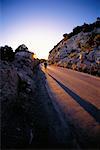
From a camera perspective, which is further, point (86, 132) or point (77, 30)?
point (77, 30)

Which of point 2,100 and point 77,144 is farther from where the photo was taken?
point 2,100

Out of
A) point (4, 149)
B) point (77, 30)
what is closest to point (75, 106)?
point (4, 149)

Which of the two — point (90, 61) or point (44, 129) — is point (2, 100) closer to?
point (44, 129)

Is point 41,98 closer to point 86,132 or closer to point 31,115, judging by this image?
point 31,115

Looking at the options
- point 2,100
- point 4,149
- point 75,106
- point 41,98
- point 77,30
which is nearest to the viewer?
point 4,149

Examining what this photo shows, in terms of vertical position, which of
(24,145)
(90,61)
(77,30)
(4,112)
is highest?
(77,30)

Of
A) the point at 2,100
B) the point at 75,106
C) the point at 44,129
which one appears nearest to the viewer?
the point at 44,129

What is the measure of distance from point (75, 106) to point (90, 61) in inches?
1050

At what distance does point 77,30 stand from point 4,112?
216 ft

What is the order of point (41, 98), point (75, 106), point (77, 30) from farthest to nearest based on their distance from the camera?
point (77, 30) → point (41, 98) → point (75, 106)

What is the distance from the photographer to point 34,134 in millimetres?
6512

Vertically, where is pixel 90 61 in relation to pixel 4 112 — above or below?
above

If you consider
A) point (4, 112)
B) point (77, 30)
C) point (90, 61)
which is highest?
point (77, 30)

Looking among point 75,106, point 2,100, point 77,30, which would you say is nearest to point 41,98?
point 75,106
